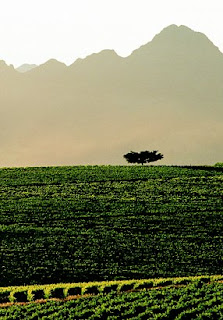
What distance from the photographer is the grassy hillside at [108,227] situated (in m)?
24.0

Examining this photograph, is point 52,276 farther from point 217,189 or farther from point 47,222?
point 217,189

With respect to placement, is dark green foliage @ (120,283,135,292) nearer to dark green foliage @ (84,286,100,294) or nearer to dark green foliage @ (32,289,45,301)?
dark green foliage @ (84,286,100,294)


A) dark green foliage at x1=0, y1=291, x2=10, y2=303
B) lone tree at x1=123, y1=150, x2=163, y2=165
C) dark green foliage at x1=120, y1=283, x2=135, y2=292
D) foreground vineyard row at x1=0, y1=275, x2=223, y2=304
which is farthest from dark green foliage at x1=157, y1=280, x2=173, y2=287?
lone tree at x1=123, y1=150, x2=163, y2=165

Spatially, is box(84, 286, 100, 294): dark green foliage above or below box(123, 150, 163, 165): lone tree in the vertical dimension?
below

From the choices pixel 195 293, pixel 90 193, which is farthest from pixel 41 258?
pixel 90 193

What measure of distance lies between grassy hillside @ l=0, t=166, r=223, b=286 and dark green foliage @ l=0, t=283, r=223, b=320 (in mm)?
3788

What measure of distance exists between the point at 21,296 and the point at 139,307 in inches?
208

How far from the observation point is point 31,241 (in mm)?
27703

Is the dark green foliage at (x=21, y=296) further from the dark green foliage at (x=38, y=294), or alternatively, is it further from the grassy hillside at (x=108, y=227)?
the grassy hillside at (x=108, y=227)

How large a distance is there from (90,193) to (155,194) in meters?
4.63

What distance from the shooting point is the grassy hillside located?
2395 cm

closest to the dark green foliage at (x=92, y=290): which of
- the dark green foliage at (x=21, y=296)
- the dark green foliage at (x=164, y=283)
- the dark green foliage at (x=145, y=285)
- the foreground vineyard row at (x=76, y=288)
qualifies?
the foreground vineyard row at (x=76, y=288)

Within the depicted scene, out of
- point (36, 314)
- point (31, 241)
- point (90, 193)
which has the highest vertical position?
point (90, 193)

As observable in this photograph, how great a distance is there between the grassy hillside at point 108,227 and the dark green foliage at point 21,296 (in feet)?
5.80
